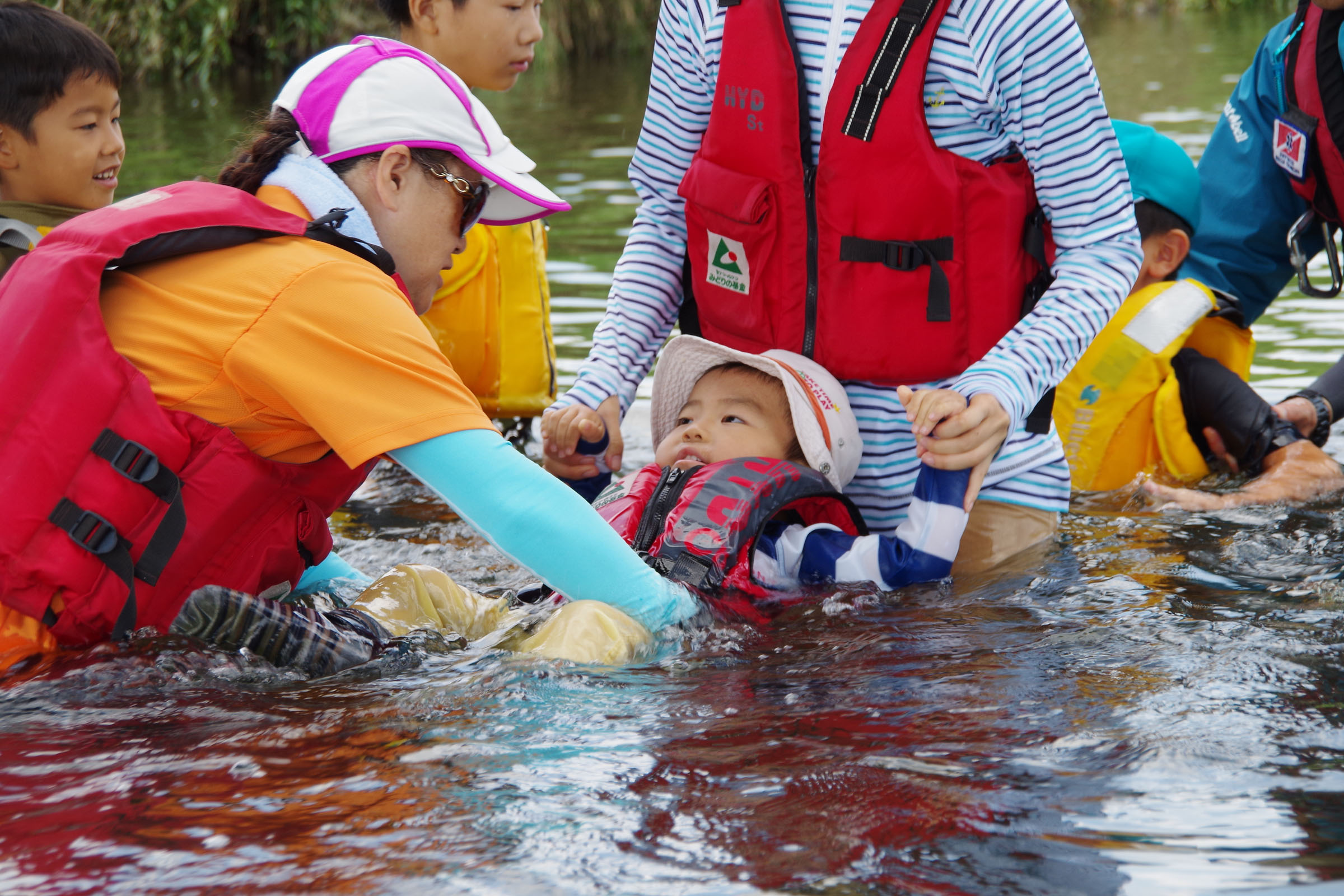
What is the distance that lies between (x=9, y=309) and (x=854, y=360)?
5.87 ft

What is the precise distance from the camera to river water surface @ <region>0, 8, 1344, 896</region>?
180 centimetres

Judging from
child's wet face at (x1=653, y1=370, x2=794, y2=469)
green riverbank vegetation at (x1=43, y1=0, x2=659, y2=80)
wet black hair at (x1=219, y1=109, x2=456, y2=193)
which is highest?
green riverbank vegetation at (x1=43, y1=0, x2=659, y2=80)

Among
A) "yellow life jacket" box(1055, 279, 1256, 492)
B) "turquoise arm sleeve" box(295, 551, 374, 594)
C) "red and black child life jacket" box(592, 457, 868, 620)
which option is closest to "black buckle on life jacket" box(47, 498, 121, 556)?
"turquoise arm sleeve" box(295, 551, 374, 594)

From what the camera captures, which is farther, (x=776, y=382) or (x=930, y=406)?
(x=776, y=382)

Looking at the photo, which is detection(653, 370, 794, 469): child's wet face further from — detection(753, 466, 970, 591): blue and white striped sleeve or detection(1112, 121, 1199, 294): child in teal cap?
detection(1112, 121, 1199, 294): child in teal cap

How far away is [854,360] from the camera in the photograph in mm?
3174

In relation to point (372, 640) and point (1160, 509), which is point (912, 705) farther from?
point (1160, 509)

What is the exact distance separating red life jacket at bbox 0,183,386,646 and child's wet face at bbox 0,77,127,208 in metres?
1.59

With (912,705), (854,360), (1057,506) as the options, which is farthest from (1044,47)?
(912,705)

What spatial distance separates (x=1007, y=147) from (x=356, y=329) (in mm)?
1545

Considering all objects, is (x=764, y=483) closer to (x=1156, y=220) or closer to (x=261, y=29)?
(x=1156, y=220)

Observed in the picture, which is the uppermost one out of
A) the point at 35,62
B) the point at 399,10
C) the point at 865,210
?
the point at 399,10

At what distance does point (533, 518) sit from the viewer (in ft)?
7.43

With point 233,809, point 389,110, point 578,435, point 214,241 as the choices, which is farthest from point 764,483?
point 233,809
